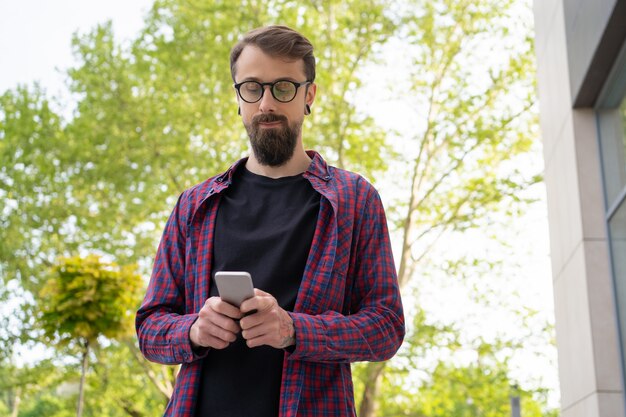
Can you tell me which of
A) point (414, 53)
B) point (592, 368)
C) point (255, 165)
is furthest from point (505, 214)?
point (255, 165)

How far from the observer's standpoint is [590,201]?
676 centimetres

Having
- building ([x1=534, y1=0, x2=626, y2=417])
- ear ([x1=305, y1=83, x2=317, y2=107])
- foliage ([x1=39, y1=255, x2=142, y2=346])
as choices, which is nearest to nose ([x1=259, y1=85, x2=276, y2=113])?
ear ([x1=305, y1=83, x2=317, y2=107])

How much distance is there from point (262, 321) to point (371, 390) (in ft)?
44.9

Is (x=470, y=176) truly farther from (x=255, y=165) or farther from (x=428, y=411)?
(x=255, y=165)

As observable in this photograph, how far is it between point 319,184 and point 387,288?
29cm

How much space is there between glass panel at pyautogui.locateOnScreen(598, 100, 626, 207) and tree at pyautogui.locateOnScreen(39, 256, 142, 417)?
278 inches

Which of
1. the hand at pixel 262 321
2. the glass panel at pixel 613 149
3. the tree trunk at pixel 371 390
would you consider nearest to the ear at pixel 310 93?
the hand at pixel 262 321

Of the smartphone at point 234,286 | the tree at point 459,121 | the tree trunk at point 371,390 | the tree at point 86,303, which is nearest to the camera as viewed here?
the smartphone at point 234,286

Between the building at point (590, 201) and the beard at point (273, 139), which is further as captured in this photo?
the building at point (590, 201)

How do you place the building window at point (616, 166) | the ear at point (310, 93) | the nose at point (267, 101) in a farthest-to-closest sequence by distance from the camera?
the building window at point (616, 166), the ear at point (310, 93), the nose at point (267, 101)

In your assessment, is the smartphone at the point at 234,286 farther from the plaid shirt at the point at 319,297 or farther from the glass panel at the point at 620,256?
the glass panel at the point at 620,256

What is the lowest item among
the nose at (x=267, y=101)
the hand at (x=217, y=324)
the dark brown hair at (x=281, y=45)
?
the hand at (x=217, y=324)

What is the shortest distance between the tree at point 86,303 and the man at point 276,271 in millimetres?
9637

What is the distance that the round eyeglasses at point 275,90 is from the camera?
6.19ft
